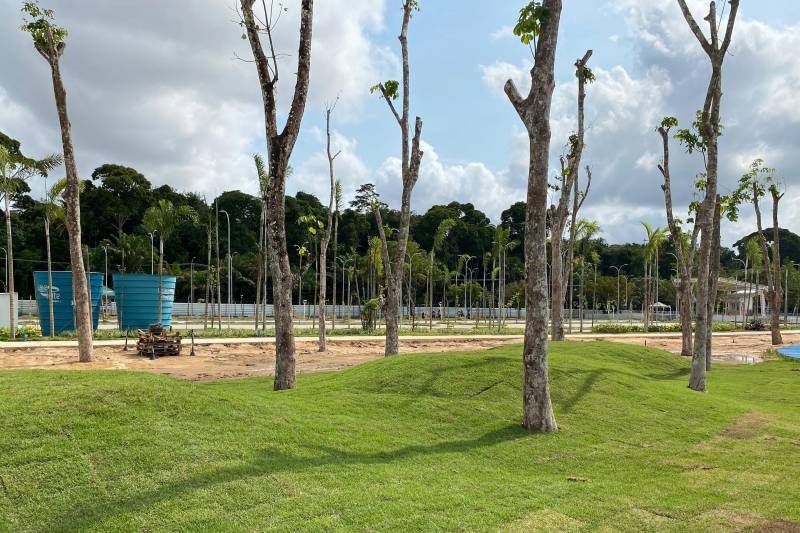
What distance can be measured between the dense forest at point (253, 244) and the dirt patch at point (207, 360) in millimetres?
20220

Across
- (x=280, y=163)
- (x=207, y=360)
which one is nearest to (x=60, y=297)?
(x=207, y=360)

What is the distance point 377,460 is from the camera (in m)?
6.81

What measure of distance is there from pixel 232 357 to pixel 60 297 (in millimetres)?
11848

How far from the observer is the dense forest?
5672cm

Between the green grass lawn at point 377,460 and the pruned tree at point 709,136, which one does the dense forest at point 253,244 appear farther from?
the green grass lawn at point 377,460

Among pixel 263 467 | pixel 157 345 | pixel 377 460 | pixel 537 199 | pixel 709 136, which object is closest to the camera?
pixel 263 467

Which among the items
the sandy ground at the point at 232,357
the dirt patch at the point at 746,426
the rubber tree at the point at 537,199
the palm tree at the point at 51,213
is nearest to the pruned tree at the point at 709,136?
the dirt patch at the point at 746,426

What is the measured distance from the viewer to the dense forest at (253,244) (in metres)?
56.7

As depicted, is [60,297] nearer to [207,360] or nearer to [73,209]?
[207,360]

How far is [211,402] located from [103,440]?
60.9 inches

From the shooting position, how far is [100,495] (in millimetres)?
5145

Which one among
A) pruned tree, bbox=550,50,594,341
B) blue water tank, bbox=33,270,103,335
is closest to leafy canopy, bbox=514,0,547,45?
pruned tree, bbox=550,50,594,341

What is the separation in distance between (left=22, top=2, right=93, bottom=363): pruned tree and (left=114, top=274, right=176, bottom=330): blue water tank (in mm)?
13959

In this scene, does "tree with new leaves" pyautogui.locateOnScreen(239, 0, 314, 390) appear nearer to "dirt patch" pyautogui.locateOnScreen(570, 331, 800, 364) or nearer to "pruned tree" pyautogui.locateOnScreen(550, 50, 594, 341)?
"pruned tree" pyautogui.locateOnScreen(550, 50, 594, 341)
